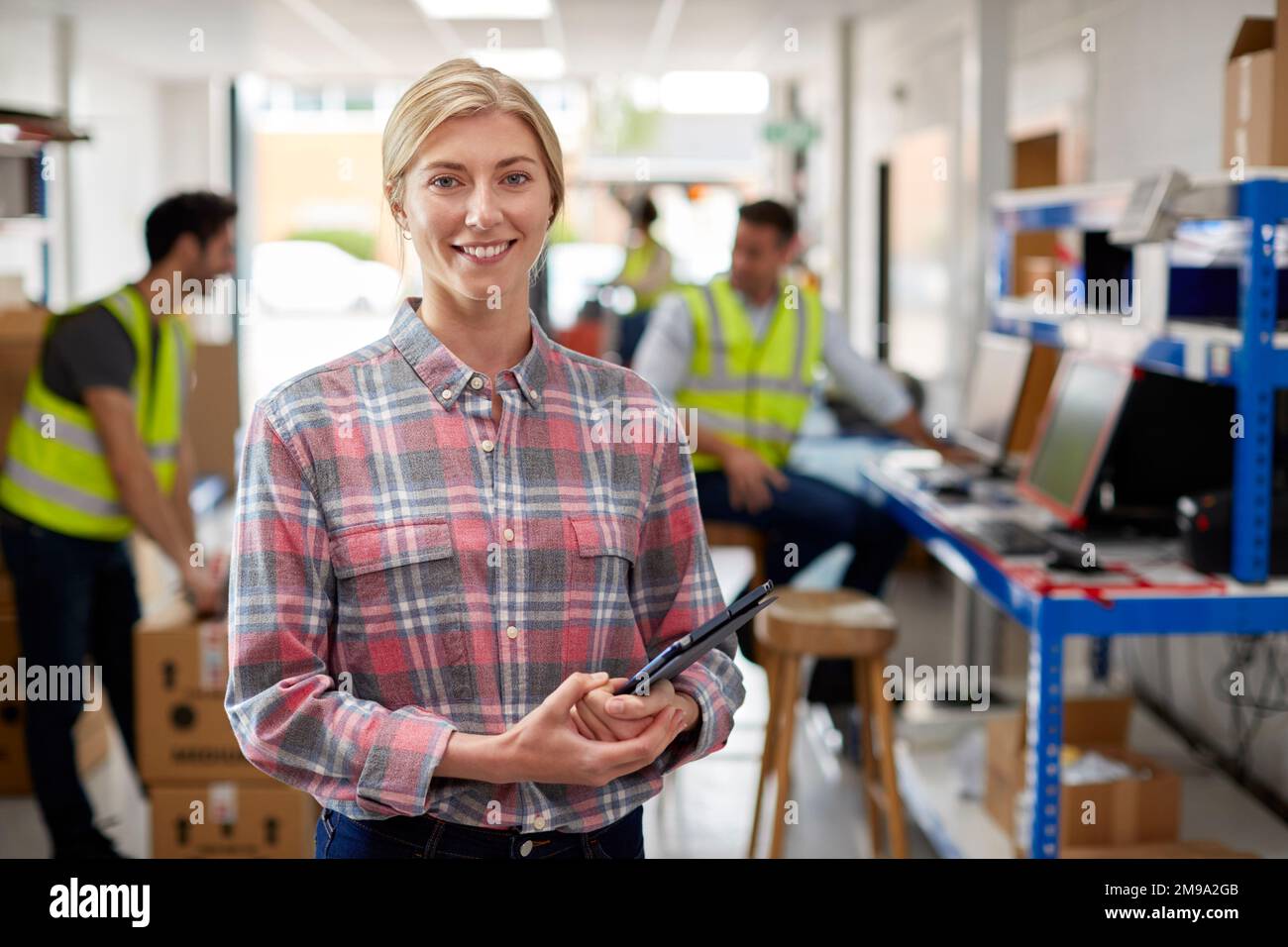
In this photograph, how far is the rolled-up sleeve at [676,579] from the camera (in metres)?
1.49

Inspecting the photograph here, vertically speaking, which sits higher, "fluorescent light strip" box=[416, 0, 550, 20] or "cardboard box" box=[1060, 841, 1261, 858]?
"fluorescent light strip" box=[416, 0, 550, 20]

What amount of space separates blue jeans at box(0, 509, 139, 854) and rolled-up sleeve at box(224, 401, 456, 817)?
7.15ft

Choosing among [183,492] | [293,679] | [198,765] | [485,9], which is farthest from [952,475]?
[485,9]

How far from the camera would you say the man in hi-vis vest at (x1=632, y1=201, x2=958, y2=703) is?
4043mm

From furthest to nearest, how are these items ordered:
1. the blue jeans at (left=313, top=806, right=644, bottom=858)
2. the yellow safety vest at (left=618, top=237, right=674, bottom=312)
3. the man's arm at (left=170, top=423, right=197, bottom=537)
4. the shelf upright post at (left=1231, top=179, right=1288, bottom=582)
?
the yellow safety vest at (left=618, top=237, right=674, bottom=312), the man's arm at (left=170, top=423, right=197, bottom=537), the shelf upright post at (left=1231, top=179, right=1288, bottom=582), the blue jeans at (left=313, top=806, right=644, bottom=858)

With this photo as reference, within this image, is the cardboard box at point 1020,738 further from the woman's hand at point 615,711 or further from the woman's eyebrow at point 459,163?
the woman's eyebrow at point 459,163

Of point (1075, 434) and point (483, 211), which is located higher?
point (483, 211)

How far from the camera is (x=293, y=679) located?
132 cm

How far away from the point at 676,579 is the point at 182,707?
6.68 feet

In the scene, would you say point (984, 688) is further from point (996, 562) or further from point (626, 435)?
point (626, 435)

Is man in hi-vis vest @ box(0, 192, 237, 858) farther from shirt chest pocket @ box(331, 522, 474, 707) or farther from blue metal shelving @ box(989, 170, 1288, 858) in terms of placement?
shirt chest pocket @ box(331, 522, 474, 707)

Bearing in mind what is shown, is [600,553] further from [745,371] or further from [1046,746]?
[745,371]

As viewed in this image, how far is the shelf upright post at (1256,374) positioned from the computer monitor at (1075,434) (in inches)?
18.4

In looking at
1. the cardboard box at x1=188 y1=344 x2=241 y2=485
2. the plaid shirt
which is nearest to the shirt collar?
the plaid shirt
